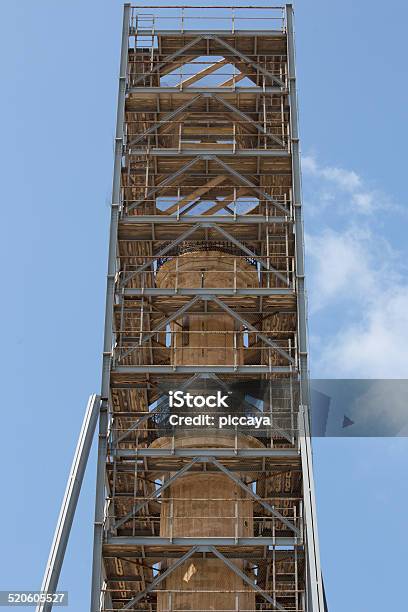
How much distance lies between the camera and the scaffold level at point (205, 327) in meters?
38.9

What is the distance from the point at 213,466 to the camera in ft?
132

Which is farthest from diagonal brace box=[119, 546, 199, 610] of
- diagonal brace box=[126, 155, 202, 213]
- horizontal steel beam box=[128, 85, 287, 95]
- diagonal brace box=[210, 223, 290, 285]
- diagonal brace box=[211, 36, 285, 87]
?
diagonal brace box=[211, 36, 285, 87]

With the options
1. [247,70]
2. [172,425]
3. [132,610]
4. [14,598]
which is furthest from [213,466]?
[247,70]

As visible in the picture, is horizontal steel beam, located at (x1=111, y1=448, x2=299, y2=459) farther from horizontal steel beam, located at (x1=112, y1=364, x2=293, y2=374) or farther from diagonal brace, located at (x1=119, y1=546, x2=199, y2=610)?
diagonal brace, located at (x1=119, y1=546, x2=199, y2=610)

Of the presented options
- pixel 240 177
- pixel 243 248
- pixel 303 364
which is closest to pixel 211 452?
pixel 303 364

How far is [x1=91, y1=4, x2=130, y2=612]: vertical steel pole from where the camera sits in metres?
37.9

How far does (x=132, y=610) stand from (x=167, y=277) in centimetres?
1079

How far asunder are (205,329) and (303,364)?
3873mm

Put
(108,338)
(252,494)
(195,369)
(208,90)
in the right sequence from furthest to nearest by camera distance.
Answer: (208,90) < (108,338) < (195,369) < (252,494)

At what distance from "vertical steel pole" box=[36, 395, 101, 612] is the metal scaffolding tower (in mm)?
1400

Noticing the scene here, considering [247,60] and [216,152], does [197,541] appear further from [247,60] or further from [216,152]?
[247,60]

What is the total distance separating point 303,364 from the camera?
40.9 meters

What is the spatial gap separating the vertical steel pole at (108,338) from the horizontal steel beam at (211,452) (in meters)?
0.79

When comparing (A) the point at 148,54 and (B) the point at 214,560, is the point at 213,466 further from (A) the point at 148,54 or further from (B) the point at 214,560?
(A) the point at 148,54
